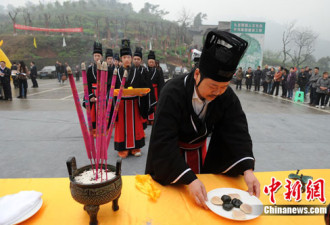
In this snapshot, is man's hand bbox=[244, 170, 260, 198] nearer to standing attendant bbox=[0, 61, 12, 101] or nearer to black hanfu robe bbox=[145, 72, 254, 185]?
black hanfu robe bbox=[145, 72, 254, 185]

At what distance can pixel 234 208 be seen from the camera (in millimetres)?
1000

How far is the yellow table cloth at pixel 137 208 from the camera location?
931 mm

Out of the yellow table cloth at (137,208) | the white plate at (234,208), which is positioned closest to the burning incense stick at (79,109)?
the yellow table cloth at (137,208)

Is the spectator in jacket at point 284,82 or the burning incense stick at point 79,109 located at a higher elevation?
the burning incense stick at point 79,109

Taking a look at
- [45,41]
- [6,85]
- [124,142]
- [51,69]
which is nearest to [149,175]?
[124,142]

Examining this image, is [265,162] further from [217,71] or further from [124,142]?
[217,71]

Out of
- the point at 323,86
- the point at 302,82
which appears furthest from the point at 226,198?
the point at 302,82

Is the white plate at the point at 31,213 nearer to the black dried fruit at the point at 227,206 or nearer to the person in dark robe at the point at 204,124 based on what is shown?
the person in dark robe at the point at 204,124

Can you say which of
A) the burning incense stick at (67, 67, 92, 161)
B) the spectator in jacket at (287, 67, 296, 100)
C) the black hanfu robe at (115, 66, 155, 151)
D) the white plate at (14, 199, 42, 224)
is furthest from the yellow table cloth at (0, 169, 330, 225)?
the spectator in jacket at (287, 67, 296, 100)

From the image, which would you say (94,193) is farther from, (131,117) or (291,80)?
(291,80)

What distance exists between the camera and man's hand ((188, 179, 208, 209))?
3.33 feet

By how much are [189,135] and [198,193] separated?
0.45m

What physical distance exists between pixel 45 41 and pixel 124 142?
107 ft

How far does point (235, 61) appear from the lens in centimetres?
106
